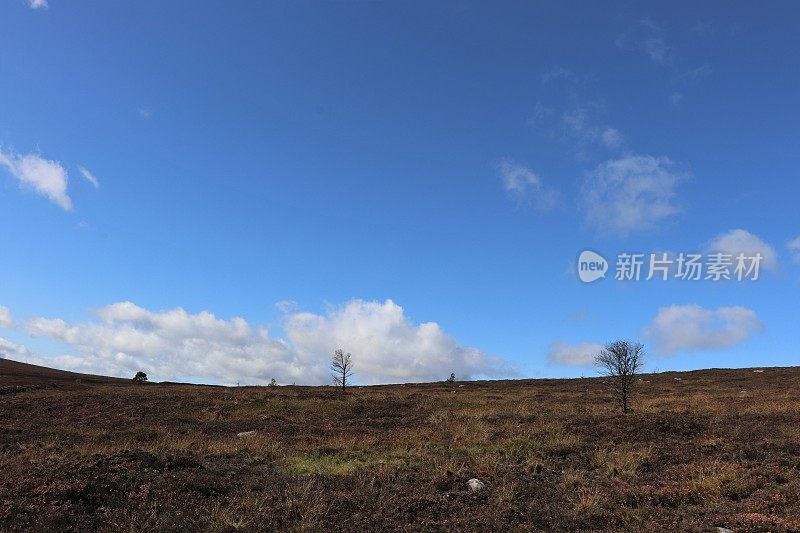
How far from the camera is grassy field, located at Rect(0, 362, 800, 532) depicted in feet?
30.2

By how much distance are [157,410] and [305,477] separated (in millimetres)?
22279

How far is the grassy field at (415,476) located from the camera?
9.21m

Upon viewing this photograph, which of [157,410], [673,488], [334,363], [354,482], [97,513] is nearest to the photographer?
[97,513]

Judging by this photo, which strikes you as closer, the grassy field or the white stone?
the grassy field

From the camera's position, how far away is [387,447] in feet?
58.9

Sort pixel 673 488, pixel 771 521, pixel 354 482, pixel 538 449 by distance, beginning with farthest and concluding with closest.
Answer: pixel 538 449 < pixel 354 482 < pixel 673 488 < pixel 771 521

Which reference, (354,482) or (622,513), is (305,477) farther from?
(622,513)

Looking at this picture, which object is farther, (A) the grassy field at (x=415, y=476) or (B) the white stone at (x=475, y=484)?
(B) the white stone at (x=475, y=484)

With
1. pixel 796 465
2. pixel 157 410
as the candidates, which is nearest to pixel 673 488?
pixel 796 465

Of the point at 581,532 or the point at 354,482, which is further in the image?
the point at 354,482

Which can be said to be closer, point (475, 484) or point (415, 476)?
point (475, 484)

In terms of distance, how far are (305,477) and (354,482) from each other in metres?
1.38

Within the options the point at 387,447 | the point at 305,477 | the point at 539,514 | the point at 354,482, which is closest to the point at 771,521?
the point at 539,514

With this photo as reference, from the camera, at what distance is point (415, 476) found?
1265 cm
